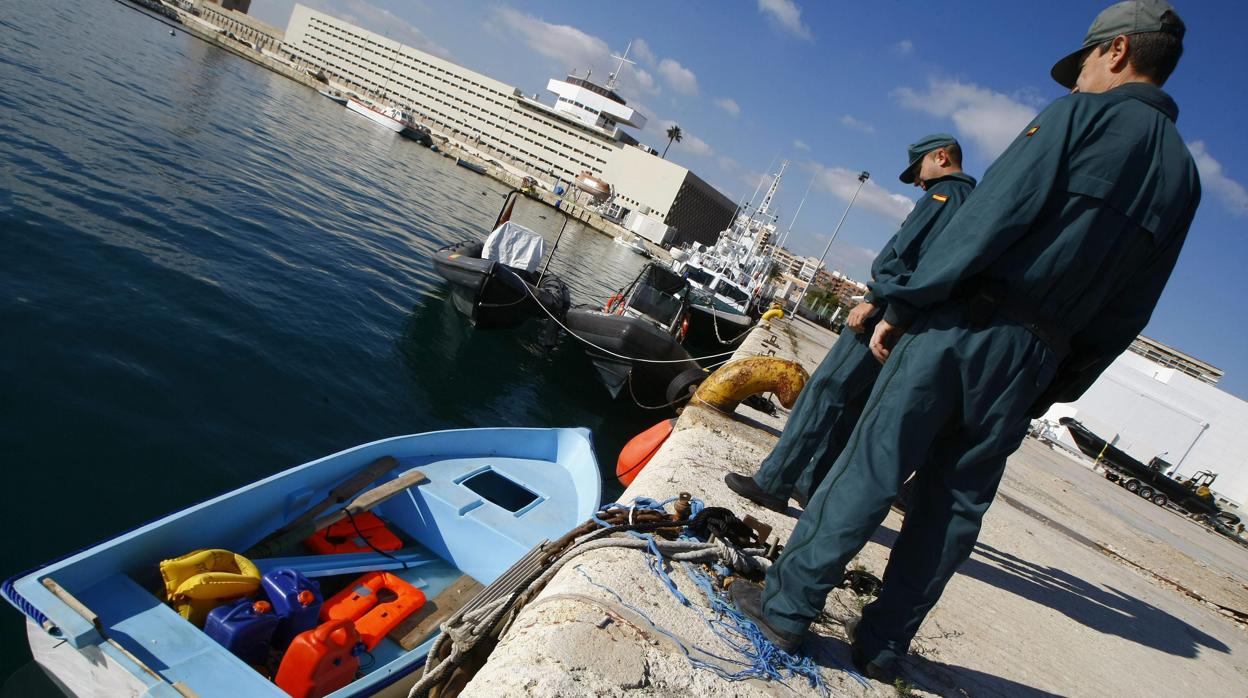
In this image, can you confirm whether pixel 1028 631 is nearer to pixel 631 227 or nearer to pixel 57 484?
pixel 57 484

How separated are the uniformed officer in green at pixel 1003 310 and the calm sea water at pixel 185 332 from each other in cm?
463

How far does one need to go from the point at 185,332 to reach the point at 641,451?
252 inches

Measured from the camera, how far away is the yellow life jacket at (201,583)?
3.13 meters

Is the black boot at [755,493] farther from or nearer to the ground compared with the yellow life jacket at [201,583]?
farther from the ground

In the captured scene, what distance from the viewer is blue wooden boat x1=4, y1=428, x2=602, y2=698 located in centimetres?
264

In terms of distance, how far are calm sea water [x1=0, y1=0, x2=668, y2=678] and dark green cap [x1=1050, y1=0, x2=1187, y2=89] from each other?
19.8 ft

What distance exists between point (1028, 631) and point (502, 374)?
388 inches

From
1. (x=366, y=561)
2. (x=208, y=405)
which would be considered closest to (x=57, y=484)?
(x=208, y=405)

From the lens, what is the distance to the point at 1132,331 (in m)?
2.36

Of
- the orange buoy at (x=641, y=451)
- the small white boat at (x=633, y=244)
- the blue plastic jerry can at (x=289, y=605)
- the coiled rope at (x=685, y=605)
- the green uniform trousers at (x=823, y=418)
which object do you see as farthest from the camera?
the small white boat at (x=633, y=244)

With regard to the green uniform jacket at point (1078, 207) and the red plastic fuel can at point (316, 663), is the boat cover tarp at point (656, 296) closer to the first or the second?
the red plastic fuel can at point (316, 663)

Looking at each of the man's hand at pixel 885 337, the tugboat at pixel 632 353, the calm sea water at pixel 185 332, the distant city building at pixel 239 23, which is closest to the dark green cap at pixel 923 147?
the man's hand at pixel 885 337

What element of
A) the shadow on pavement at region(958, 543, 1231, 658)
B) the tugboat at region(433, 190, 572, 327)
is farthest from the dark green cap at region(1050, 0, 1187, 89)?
the tugboat at region(433, 190, 572, 327)

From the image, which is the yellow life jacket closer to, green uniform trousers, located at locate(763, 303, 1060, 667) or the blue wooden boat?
the blue wooden boat
